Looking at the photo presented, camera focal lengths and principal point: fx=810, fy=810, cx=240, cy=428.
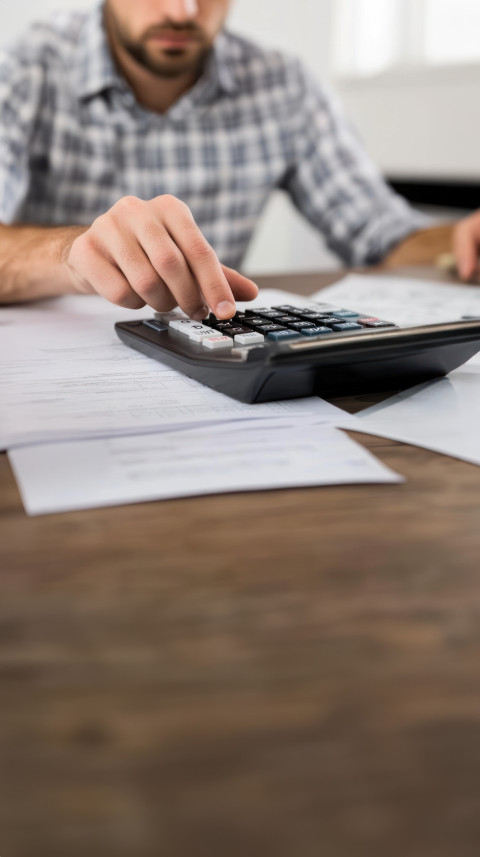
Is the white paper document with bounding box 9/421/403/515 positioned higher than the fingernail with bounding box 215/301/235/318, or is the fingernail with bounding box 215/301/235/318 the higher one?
the fingernail with bounding box 215/301/235/318

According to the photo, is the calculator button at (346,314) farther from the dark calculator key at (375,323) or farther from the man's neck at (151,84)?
the man's neck at (151,84)

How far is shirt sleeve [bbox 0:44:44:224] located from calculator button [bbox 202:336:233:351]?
75cm

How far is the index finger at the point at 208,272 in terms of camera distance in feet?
1.70

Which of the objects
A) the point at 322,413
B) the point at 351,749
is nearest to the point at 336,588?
the point at 351,749

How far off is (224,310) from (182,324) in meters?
0.03

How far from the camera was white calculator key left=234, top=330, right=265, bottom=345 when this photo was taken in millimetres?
463

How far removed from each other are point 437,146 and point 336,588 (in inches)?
86.8

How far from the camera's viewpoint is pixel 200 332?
1.63 ft

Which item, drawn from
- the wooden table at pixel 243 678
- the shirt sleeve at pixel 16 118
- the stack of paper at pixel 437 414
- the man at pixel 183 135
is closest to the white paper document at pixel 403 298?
the stack of paper at pixel 437 414

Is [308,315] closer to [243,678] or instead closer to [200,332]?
[200,332]

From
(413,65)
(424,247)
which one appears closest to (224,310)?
(424,247)

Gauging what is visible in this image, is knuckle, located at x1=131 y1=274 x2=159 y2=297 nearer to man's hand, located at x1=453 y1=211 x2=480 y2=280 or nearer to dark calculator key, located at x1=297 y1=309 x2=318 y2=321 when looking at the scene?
dark calculator key, located at x1=297 y1=309 x2=318 y2=321

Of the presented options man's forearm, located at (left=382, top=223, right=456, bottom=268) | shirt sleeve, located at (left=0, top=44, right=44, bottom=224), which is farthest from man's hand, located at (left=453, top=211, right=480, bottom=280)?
shirt sleeve, located at (left=0, top=44, right=44, bottom=224)

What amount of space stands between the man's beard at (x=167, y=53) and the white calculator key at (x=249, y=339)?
3.24ft
